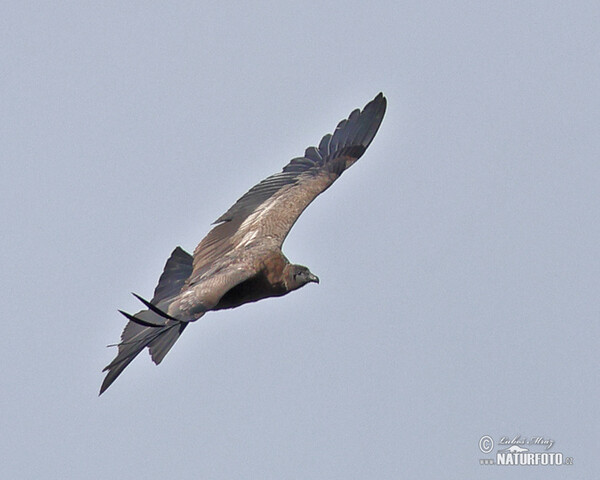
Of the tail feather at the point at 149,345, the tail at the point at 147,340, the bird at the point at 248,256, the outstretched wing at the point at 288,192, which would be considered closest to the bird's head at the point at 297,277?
the bird at the point at 248,256

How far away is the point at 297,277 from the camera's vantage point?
19297 millimetres

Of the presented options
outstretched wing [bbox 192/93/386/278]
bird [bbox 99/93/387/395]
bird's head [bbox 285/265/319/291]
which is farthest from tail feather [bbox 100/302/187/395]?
bird's head [bbox 285/265/319/291]

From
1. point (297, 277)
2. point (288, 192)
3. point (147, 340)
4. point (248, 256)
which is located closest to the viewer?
point (147, 340)

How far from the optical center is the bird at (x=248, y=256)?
1708 centimetres

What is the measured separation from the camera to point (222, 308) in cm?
1881

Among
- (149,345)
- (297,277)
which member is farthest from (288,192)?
(149,345)

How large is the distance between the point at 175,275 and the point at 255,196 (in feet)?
6.41

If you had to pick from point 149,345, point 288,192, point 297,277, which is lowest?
point 149,345

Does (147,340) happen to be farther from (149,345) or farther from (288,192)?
(288,192)

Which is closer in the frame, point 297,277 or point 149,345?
point 149,345

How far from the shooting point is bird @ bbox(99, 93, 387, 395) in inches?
672

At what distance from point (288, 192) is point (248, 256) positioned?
212cm

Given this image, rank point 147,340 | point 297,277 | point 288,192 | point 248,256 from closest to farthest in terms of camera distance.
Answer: point 147,340 → point 248,256 → point 297,277 → point 288,192

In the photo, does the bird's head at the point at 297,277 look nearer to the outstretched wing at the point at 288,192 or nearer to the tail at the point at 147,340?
the outstretched wing at the point at 288,192
